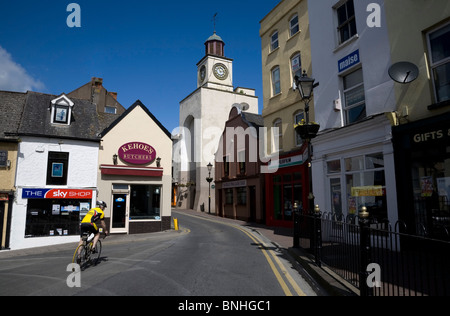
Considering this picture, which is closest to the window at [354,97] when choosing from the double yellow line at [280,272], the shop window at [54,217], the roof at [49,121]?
the double yellow line at [280,272]

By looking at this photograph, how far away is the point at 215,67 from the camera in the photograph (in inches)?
1704

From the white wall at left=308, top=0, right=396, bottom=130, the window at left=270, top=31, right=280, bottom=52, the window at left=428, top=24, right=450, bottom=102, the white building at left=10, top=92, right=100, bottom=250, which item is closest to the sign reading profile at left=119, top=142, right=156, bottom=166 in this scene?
the white building at left=10, top=92, right=100, bottom=250

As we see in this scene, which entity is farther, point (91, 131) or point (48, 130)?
point (91, 131)

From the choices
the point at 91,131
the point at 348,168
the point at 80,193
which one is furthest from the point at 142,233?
the point at 348,168

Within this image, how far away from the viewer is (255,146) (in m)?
23.6

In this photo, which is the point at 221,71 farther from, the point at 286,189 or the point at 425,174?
the point at 425,174

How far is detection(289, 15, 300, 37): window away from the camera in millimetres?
17547

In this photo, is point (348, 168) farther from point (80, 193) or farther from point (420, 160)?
point (80, 193)

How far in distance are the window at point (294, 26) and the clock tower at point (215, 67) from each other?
24858mm

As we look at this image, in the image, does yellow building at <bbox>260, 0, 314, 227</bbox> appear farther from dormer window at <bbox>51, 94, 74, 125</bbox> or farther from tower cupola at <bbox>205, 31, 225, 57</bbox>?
tower cupola at <bbox>205, 31, 225, 57</bbox>

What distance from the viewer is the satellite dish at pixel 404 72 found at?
30.0ft

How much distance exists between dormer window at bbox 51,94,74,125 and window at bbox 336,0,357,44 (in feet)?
48.8

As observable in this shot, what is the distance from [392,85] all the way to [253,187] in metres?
15.5

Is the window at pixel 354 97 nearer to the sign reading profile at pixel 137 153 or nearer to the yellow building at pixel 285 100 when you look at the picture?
the yellow building at pixel 285 100
